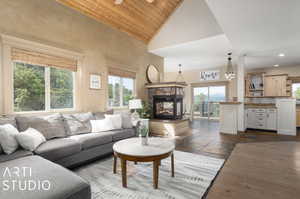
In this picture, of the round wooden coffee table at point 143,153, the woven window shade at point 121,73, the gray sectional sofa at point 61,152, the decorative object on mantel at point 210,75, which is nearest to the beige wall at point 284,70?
the decorative object on mantel at point 210,75

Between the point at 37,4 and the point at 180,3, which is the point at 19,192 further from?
the point at 180,3

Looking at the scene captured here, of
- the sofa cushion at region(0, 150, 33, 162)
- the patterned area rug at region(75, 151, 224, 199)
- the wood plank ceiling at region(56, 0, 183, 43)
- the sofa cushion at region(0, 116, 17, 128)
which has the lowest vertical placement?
the patterned area rug at region(75, 151, 224, 199)

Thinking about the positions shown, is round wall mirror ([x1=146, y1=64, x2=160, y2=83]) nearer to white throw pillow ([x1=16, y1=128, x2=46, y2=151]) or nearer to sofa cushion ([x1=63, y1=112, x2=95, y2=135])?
sofa cushion ([x1=63, y1=112, x2=95, y2=135])

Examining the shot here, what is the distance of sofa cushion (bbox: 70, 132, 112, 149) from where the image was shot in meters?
2.71

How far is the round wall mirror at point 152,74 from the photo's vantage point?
594 centimetres

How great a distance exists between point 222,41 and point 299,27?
5.71 ft

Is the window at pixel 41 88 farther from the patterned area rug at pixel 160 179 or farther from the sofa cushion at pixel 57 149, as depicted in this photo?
the patterned area rug at pixel 160 179

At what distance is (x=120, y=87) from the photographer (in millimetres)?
5055

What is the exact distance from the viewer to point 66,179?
4.53ft

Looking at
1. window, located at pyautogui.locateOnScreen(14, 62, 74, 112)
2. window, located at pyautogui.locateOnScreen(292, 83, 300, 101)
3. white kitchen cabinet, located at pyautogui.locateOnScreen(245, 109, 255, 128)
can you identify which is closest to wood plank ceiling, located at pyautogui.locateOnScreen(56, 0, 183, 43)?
window, located at pyautogui.locateOnScreen(14, 62, 74, 112)

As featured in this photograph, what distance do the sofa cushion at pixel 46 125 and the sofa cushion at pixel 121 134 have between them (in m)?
0.93

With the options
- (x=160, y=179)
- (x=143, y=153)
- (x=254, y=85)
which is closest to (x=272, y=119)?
(x=254, y=85)

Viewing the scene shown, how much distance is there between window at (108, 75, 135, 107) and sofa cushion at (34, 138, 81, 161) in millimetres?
2181

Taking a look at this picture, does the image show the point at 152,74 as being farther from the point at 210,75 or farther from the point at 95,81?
the point at 210,75
